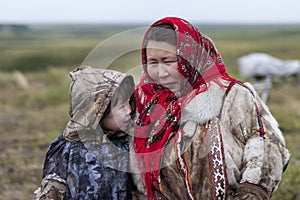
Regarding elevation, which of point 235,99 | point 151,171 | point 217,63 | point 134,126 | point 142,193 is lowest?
point 142,193

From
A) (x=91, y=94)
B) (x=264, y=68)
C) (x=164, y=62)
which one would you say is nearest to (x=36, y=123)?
(x=91, y=94)

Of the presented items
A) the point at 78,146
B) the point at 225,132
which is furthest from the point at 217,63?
the point at 78,146

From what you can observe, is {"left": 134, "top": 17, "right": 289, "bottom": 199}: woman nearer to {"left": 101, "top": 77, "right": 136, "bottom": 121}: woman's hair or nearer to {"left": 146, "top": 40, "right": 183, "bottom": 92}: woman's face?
{"left": 146, "top": 40, "right": 183, "bottom": 92}: woman's face

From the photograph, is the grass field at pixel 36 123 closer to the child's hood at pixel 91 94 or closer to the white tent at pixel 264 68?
the child's hood at pixel 91 94

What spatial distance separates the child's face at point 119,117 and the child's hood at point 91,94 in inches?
1.9

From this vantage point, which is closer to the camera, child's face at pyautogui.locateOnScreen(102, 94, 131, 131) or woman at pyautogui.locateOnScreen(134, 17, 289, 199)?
woman at pyautogui.locateOnScreen(134, 17, 289, 199)

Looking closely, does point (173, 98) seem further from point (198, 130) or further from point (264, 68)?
point (264, 68)

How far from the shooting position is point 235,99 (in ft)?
6.92

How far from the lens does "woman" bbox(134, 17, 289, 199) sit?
6.82ft

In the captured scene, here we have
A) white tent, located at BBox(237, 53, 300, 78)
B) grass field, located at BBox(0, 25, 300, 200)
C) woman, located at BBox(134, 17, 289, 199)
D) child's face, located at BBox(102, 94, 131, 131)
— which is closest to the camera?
woman, located at BBox(134, 17, 289, 199)

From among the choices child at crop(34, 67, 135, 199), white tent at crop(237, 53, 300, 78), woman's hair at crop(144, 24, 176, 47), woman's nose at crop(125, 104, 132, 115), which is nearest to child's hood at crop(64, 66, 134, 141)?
child at crop(34, 67, 135, 199)

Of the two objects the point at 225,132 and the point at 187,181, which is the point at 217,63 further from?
the point at 187,181

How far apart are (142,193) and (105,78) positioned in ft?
1.97

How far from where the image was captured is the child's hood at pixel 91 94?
215 centimetres
